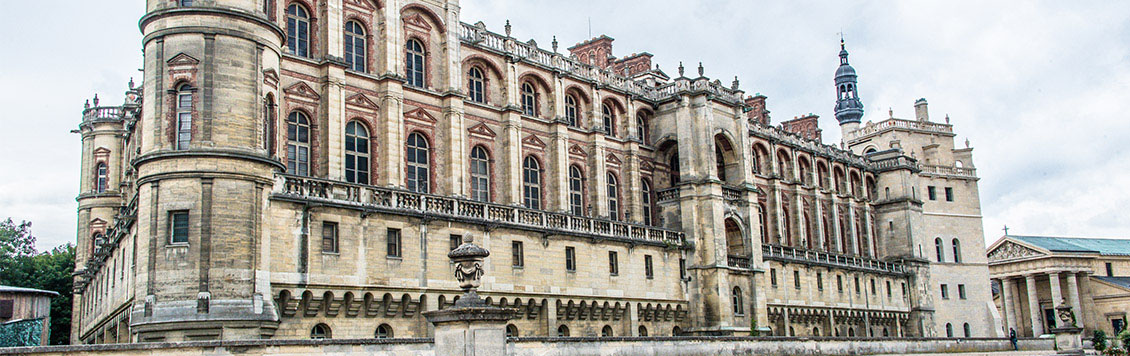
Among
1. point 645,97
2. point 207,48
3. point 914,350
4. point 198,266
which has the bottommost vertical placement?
point 914,350

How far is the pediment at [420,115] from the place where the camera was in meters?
40.9

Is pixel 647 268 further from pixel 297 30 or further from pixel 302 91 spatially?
pixel 297 30

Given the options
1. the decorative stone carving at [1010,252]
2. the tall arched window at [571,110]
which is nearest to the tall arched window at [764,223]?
the tall arched window at [571,110]

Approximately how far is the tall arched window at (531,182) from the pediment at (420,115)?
20.4 ft

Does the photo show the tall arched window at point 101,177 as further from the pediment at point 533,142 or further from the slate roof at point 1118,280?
the slate roof at point 1118,280

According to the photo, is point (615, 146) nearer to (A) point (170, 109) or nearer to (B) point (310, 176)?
(B) point (310, 176)

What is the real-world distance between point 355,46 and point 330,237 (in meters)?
8.88

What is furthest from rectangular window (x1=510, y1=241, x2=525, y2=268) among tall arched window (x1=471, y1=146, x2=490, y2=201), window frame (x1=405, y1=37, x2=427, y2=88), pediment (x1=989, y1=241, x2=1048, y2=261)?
pediment (x1=989, y1=241, x2=1048, y2=261)

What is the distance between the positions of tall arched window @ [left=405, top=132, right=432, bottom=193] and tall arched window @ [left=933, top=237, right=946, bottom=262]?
170 ft

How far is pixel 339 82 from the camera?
37969mm

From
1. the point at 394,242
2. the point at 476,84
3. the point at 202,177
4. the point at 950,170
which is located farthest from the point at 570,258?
the point at 950,170

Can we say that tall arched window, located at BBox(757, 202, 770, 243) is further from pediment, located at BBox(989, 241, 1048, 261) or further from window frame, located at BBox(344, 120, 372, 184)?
pediment, located at BBox(989, 241, 1048, 261)

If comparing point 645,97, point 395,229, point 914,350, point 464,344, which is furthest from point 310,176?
point 914,350

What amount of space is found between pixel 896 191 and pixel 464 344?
Result: 2507 inches
